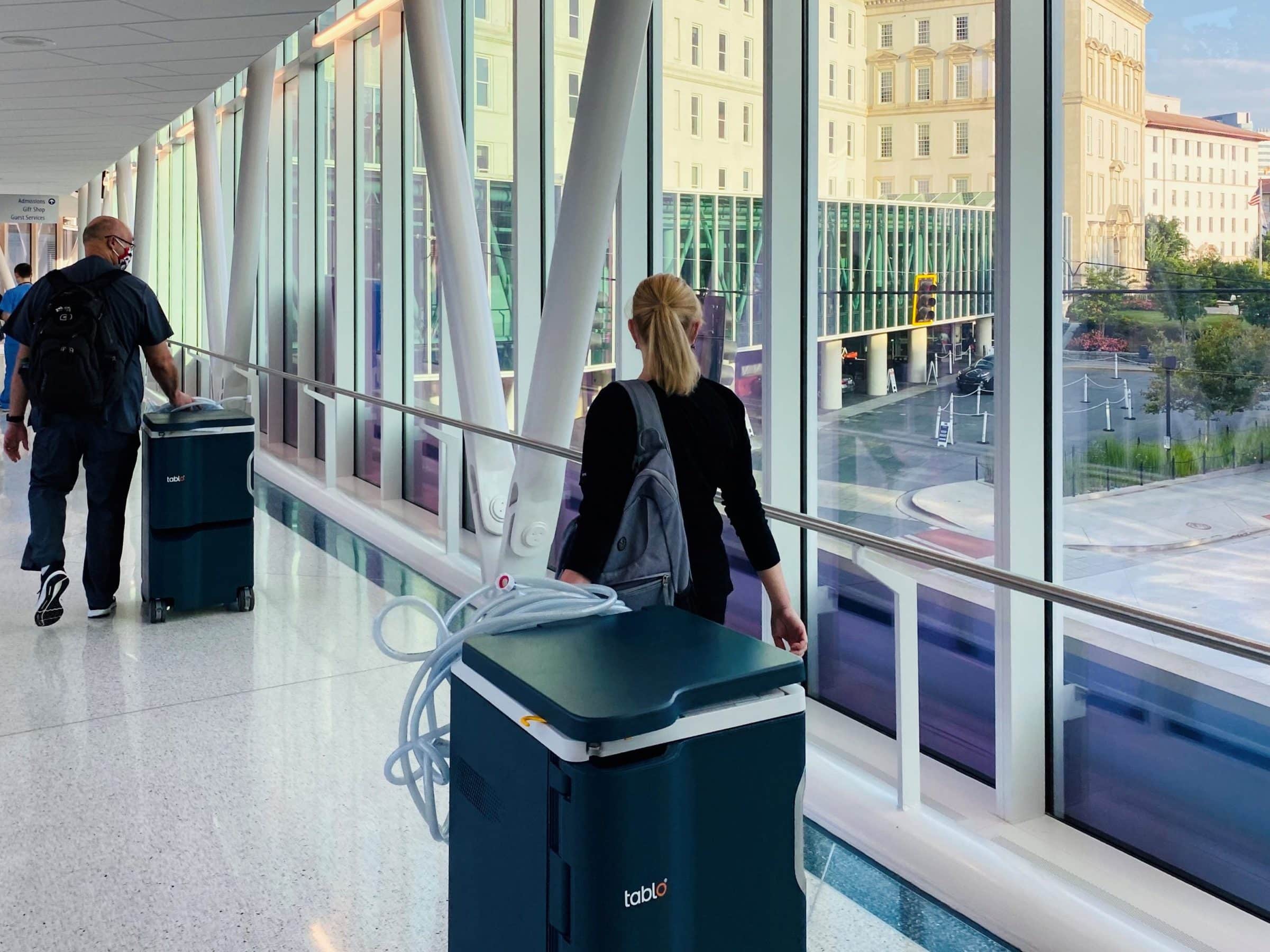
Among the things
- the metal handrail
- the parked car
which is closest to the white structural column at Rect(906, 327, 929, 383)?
the parked car

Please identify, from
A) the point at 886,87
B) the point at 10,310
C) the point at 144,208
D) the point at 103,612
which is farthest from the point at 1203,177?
the point at 144,208

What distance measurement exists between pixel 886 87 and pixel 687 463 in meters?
2.34

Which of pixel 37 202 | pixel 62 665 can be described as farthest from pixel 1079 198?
pixel 37 202

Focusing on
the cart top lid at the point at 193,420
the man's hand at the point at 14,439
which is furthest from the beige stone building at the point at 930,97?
the man's hand at the point at 14,439

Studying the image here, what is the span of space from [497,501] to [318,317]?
586cm

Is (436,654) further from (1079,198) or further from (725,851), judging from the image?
(1079,198)

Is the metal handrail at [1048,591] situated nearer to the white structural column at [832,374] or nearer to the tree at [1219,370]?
the tree at [1219,370]

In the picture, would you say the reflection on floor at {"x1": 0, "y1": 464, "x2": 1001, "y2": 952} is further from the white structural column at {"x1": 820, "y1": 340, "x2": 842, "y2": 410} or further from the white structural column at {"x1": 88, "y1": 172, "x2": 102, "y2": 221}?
the white structural column at {"x1": 88, "y1": 172, "x2": 102, "y2": 221}

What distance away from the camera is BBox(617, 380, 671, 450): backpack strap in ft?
7.83

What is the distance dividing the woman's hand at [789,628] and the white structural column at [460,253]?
123 inches

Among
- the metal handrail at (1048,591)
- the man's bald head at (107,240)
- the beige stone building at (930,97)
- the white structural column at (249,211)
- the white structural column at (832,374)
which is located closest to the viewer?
the metal handrail at (1048,591)

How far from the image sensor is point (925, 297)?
4.18 meters

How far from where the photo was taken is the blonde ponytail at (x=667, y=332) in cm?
243

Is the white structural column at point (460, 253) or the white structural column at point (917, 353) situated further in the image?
the white structural column at point (460, 253)
